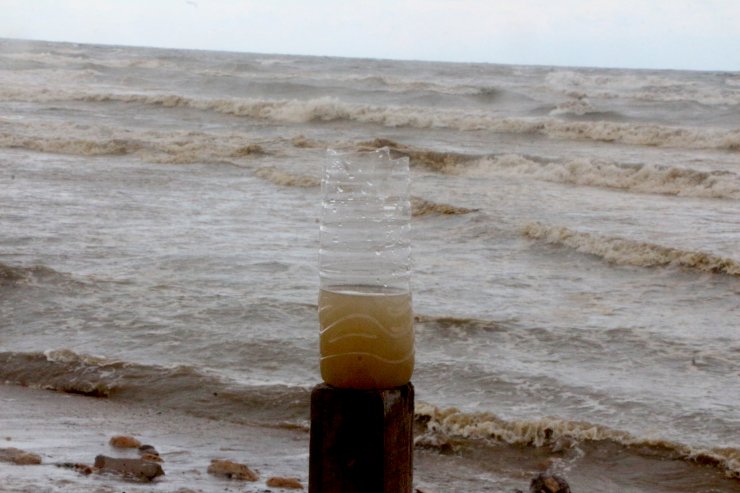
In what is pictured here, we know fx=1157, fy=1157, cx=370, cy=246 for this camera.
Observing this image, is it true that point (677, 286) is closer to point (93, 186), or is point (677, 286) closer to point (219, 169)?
point (93, 186)

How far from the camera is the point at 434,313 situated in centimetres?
894

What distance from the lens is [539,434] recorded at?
20.2ft

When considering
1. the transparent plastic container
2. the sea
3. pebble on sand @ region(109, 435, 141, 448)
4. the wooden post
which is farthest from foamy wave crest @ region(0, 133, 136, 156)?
the wooden post

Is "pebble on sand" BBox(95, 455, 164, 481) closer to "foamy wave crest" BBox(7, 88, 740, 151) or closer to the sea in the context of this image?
the sea

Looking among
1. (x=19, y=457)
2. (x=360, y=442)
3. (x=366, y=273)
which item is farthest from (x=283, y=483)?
(x=360, y=442)

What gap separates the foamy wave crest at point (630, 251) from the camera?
11172 mm

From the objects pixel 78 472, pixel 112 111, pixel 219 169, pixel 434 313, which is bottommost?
pixel 78 472

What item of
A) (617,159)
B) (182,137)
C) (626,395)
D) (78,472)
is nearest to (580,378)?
(626,395)

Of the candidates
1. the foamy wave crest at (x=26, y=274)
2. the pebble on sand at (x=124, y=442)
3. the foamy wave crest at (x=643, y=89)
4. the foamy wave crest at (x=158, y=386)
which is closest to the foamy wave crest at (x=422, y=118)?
the foamy wave crest at (x=643, y=89)

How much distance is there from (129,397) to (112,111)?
82.7 ft

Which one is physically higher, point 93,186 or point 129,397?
point 93,186

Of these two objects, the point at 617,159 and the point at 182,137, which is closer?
the point at 617,159

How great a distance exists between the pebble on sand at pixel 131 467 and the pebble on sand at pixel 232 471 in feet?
0.84

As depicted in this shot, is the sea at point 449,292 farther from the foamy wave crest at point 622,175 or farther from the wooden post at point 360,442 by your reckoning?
the wooden post at point 360,442
